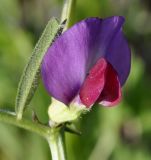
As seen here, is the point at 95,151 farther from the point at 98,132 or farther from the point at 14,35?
the point at 14,35

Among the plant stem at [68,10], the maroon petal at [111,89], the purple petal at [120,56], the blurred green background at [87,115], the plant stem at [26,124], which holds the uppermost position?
the plant stem at [68,10]

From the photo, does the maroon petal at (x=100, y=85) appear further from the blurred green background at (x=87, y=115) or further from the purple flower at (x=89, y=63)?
the blurred green background at (x=87, y=115)

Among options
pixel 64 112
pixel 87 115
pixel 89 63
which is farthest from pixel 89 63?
pixel 87 115

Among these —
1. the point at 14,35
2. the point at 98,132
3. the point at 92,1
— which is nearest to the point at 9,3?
the point at 14,35

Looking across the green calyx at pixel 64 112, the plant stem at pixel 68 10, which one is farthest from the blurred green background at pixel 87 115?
the plant stem at pixel 68 10

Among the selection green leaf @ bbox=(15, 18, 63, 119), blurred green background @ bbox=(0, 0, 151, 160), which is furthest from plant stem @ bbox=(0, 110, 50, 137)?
blurred green background @ bbox=(0, 0, 151, 160)

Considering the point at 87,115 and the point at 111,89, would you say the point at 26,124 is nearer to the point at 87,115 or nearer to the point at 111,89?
the point at 111,89

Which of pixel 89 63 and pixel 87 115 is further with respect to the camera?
pixel 87 115
